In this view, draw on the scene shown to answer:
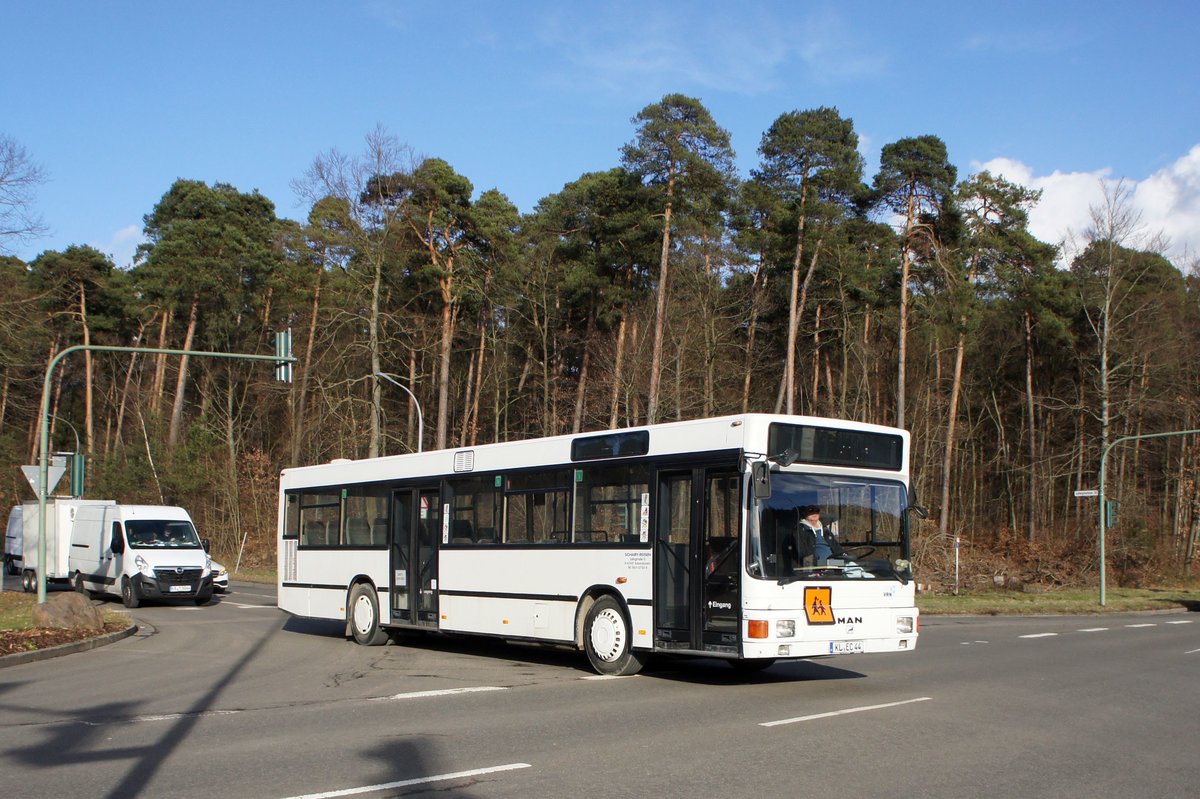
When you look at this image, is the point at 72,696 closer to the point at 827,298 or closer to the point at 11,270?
the point at 11,270

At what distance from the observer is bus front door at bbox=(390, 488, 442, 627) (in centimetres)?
1670

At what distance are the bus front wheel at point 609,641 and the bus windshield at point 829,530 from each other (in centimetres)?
246

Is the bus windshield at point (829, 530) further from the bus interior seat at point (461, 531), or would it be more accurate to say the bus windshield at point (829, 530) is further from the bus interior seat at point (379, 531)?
the bus interior seat at point (379, 531)

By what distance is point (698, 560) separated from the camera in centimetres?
1241

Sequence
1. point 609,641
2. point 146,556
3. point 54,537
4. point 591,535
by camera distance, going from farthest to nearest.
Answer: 1. point 54,537
2. point 146,556
3. point 591,535
4. point 609,641

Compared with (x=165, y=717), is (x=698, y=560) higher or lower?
higher

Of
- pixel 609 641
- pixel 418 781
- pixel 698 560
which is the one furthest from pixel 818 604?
pixel 418 781

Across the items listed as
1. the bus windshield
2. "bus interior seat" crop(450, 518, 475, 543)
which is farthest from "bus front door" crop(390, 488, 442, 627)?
the bus windshield

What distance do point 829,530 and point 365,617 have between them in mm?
8804

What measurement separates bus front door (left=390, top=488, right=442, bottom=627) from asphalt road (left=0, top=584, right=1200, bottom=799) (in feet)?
2.23

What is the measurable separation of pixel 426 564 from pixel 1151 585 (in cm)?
3663

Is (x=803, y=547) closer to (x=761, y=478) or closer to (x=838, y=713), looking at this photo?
(x=761, y=478)

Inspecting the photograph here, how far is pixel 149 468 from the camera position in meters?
53.1

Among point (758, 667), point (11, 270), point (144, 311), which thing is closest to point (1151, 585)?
Answer: point (758, 667)
